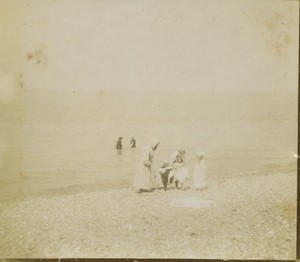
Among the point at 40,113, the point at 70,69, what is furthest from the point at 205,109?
the point at 40,113

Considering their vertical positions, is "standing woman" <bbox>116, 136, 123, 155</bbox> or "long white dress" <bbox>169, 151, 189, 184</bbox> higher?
"standing woman" <bbox>116, 136, 123, 155</bbox>

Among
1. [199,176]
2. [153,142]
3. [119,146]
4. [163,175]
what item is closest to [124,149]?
[119,146]

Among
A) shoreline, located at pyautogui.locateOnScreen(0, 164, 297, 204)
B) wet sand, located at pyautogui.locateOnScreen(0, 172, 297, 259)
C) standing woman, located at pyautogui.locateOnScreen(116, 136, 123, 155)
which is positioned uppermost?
standing woman, located at pyautogui.locateOnScreen(116, 136, 123, 155)

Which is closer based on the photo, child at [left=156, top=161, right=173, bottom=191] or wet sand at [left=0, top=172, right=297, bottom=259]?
wet sand at [left=0, top=172, right=297, bottom=259]

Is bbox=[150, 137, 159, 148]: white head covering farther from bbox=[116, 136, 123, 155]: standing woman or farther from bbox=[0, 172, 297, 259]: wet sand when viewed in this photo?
bbox=[0, 172, 297, 259]: wet sand

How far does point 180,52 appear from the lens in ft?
9.23

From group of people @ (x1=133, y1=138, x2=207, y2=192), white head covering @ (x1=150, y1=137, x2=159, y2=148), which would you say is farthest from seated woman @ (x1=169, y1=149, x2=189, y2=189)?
white head covering @ (x1=150, y1=137, x2=159, y2=148)

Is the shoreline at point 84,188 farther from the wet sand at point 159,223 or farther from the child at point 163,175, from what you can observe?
the child at point 163,175

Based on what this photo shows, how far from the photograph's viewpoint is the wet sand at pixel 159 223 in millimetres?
2707

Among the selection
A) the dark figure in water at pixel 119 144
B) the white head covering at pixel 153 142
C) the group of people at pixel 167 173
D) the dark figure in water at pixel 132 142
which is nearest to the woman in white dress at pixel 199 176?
the group of people at pixel 167 173

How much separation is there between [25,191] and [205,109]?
151 centimetres

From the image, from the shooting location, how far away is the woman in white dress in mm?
2797

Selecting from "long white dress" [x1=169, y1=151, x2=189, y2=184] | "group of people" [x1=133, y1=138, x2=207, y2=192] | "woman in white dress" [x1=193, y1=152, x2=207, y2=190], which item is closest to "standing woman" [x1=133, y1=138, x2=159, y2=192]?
"group of people" [x1=133, y1=138, x2=207, y2=192]

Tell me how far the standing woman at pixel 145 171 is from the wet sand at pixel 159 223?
0.20 feet
